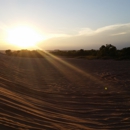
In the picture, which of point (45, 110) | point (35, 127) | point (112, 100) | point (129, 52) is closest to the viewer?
point (35, 127)

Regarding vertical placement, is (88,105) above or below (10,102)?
below

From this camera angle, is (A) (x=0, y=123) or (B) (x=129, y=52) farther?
(B) (x=129, y=52)

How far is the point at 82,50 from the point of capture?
163 ft

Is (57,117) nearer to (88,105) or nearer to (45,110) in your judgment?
(45,110)

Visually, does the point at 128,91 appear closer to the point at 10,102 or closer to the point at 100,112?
the point at 100,112

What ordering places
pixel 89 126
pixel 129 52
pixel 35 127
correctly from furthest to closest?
pixel 129 52, pixel 89 126, pixel 35 127

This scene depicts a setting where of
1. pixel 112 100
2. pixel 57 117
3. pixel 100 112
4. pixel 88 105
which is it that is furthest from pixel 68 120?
pixel 112 100

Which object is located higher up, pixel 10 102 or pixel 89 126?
pixel 10 102

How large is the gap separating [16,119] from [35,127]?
442 millimetres

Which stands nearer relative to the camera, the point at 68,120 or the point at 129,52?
the point at 68,120

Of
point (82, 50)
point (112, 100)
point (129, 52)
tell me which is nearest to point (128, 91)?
point (112, 100)

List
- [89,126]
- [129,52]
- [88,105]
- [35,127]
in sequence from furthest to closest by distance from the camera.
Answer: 1. [129,52]
2. [88,105]
3. [89,126]
4. [35,127]

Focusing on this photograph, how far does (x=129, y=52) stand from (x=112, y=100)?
3071 centimetres

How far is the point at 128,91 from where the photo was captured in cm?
924
